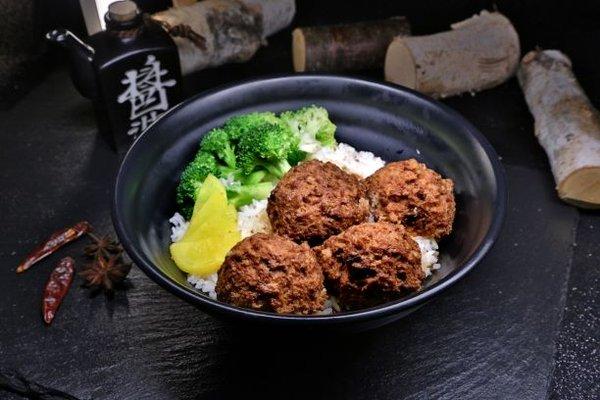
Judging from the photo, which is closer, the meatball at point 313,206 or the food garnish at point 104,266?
the meatball at point 313,206

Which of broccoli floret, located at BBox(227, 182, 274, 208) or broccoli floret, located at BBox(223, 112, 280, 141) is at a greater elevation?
broccoli floret, located at BBox(223, 112, 280, 141)

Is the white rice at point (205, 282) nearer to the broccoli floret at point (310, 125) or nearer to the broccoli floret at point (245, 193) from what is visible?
the broccoli floret at point (245, 193)

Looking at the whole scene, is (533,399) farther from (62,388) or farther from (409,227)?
(62,388)

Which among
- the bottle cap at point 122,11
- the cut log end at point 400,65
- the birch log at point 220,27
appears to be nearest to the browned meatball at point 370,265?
the bottle cap at point 122,11

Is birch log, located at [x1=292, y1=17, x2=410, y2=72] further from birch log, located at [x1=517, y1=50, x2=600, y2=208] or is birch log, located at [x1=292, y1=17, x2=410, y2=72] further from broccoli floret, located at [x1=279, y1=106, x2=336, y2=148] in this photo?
broccoli floret, located at [x1=279, y1=106, x2=336, y2=148]

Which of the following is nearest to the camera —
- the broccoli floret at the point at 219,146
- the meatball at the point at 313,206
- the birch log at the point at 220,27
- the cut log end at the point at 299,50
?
the meatball at the point at 313,206

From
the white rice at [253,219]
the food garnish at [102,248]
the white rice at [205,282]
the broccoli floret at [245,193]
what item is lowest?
the food garnish at [102,248]

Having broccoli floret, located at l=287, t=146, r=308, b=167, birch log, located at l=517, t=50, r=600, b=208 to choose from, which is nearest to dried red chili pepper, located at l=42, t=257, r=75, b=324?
broccoli floret, located at l=287, t=146, r=308, b=167
